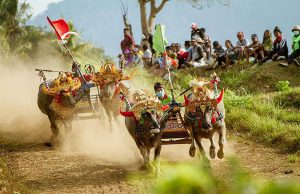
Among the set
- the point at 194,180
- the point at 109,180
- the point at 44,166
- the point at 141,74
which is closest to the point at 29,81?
the point at 141,74

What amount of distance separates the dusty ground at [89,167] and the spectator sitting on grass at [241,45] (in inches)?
210

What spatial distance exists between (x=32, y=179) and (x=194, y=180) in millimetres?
10281

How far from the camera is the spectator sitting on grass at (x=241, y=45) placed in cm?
1877

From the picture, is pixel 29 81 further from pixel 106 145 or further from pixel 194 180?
pixel 194 180

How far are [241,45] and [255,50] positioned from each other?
49cm

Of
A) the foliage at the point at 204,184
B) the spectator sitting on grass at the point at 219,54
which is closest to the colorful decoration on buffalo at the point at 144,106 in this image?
the foliage at the point at 204,184

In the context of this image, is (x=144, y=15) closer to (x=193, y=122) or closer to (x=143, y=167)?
(x=143, y=167)

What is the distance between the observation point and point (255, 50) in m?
18.7

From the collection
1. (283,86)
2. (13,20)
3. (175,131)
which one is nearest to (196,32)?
(283,86)

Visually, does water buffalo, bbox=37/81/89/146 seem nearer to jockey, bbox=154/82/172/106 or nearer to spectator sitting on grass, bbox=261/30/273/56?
jockey, bbox=154/82/172/106

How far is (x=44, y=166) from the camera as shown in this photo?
11727 millimetres

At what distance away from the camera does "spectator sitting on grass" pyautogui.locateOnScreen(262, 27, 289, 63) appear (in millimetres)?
17359

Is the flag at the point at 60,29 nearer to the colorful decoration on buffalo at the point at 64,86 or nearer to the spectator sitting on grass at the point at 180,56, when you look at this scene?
the colorful decoration on buffalo at the point at 64,86

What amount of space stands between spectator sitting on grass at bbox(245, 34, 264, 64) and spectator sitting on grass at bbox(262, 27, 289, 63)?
0.29 m
